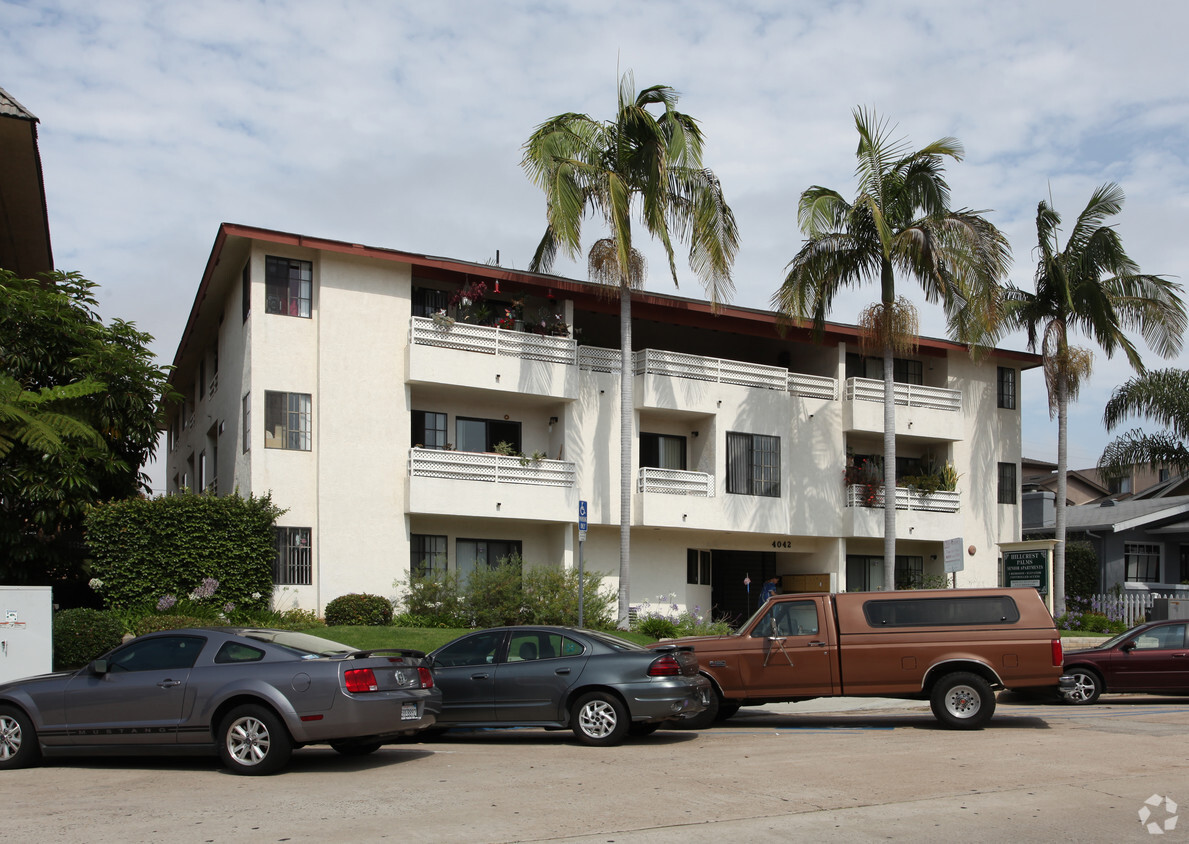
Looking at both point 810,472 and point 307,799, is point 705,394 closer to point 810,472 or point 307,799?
point 810,472

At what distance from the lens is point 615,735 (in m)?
13.0

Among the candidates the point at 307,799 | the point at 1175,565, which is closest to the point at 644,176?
the point at 307,799

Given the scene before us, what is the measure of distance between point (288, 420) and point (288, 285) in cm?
300

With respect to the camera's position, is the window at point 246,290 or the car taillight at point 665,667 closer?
the car taillight at point 665,667

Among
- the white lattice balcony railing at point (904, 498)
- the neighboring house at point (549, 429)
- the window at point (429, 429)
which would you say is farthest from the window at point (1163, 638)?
the window at point (429, 429)

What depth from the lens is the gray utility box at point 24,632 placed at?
15.3 m

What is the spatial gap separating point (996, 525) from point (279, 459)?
21.6 metres

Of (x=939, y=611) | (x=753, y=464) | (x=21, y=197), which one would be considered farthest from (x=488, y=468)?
(x=939, y=611)

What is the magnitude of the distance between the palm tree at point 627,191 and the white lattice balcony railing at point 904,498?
8118mm

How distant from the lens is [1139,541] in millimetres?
37906

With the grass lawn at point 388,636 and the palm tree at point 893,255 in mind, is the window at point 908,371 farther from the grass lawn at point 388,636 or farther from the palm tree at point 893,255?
the grass lawn at point 388,636

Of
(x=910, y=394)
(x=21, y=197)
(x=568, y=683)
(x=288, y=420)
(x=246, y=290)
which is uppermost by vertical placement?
(x=21, y=197)

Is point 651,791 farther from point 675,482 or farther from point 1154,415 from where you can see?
point 1154,415

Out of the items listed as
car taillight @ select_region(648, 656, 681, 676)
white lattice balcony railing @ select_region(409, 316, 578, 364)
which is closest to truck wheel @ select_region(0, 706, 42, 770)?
car taillight @ select_region(648, 656, 681, 676)
